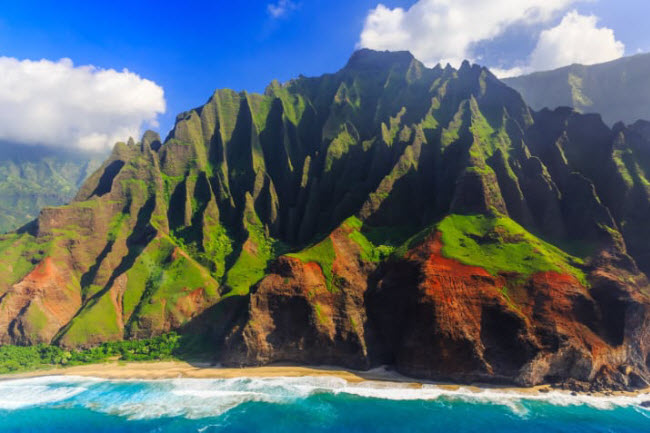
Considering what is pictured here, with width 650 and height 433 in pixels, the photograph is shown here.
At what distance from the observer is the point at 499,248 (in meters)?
74.6

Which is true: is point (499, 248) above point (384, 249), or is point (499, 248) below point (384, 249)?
below

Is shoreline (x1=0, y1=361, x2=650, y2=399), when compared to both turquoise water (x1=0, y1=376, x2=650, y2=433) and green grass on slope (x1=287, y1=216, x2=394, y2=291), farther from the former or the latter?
green grass on slope (x1=287, y1=216, x2=394, y2=291)

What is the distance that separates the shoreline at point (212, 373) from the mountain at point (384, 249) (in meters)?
2.03

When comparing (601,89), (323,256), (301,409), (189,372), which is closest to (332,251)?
(323,256)

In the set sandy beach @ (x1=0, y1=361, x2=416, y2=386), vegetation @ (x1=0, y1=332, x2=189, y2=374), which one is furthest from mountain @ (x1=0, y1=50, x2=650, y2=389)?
vegetation @ (x1=0, y1=332, x2=189, y2=374)

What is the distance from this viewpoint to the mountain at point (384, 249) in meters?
63.2

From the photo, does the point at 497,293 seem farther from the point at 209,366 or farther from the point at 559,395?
the point at 209,366

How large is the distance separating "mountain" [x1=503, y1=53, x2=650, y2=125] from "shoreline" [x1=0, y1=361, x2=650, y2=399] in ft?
495

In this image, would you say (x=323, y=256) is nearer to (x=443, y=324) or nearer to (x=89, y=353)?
(x=443, y=324)

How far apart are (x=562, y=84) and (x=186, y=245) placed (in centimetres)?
19406

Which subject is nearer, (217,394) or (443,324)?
(217,394)

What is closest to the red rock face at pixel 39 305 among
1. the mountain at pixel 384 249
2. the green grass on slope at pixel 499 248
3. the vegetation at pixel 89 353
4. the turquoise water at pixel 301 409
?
the mountain at pixel 384 249

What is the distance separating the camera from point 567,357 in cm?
5984

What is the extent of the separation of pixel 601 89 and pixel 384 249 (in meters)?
155
